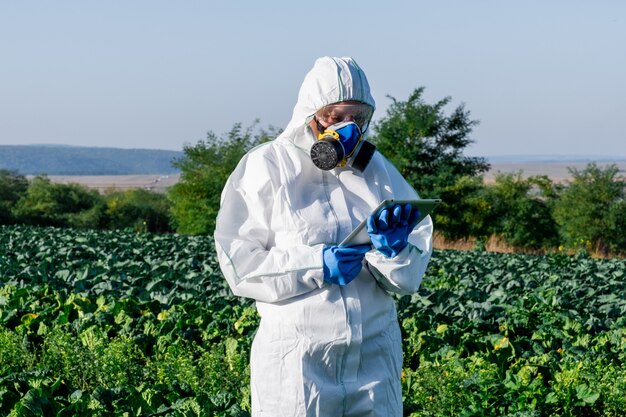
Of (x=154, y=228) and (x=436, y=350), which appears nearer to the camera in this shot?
(x=436, y=350)

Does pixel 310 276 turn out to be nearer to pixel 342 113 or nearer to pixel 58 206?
pixel 342 113

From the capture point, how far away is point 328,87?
3.32 meters

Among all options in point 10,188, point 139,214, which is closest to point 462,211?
point 139,214

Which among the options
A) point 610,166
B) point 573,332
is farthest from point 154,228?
point 573,332

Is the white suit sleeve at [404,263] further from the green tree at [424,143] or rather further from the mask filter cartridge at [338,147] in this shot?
the green tree at [424,143]

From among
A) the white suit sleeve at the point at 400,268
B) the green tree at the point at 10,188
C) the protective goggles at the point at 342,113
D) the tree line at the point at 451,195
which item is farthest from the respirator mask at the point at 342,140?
the green tree at the point at 10,188

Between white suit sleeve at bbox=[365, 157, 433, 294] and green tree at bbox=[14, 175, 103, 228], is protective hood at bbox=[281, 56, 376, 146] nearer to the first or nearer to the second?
white suit sleeve at bbox=[365, 157, 433, 294]

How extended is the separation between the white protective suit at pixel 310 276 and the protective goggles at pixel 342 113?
0.04 metres

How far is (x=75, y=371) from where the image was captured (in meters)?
6.89

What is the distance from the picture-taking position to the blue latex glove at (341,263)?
3191 mm

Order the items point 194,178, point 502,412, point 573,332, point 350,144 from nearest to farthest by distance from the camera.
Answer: point 350,144 < point 502,412 < point 573,332 < point 194,178

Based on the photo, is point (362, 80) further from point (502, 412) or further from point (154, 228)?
point (154, 228)

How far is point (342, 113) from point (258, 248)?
0.59 meters

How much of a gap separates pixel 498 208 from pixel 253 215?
4521cm
